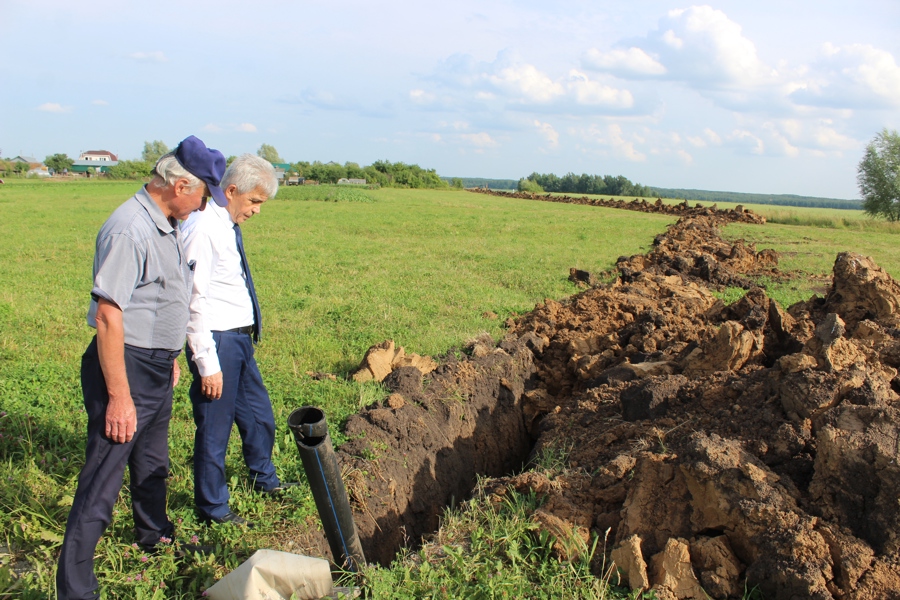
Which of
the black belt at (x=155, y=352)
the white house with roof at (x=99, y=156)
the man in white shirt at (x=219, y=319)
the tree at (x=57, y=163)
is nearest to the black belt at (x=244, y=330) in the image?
the man in white shirt at (x=219, y=319)

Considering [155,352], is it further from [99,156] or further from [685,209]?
[99,156]

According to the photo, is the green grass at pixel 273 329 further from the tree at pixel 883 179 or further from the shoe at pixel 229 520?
the tree at pixel 883 179

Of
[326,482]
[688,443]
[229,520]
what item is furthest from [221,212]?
[688,443]

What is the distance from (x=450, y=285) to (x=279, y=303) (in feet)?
9.62

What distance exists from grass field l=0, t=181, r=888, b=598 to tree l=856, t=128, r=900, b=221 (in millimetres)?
20816

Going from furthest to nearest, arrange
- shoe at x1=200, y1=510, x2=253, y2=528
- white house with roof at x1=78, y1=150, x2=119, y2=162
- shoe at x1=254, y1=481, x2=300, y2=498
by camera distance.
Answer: white house with roof at x1=78, y1=150, x2=119, y2=162 → shoe at x1=254, y1=481, x2=300, y2=498 → shoe at x1=200, y1=510, x2=253, y2=528

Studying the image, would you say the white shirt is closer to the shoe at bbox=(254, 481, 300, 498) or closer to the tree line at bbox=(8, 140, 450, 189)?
the shoe at bbox=(254, 481, 300, 498)

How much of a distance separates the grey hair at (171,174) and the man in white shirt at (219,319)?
0.42 m

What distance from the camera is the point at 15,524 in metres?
3.32

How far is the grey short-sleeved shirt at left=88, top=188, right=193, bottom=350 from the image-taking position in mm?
2543

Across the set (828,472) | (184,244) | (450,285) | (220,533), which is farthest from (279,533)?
(450,285)

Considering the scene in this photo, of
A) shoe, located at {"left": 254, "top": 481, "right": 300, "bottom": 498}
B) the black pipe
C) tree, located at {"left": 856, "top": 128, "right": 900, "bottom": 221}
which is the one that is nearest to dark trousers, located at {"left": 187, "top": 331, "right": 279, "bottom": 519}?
shoe, located at {"left": 254, "top": 481, "right": 300, "bottom": 498}

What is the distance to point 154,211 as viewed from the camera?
8.84ft

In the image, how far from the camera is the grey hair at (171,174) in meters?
2.71
